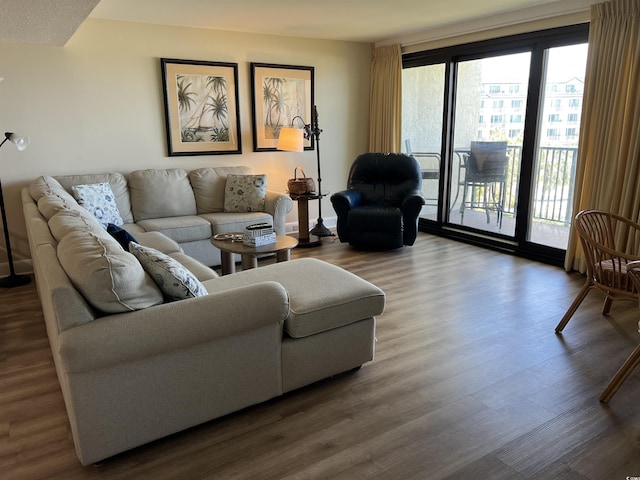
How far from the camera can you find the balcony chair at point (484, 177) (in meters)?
5.17

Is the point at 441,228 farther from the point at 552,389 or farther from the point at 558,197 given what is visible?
the point at 552,389

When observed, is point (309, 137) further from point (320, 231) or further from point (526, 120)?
point (526, 120)

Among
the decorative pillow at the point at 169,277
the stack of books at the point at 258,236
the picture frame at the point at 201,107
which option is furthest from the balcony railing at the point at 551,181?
the decorative pillow at the point at 169,277

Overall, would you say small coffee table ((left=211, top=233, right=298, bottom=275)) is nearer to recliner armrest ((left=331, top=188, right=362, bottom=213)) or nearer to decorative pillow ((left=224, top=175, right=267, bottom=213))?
decorative pillow ((left=224, top=175, right=267, bottom=213))

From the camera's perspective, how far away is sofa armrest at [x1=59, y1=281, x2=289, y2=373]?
5.63 ft

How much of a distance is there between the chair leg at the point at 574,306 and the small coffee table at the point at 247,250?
200 centimetres

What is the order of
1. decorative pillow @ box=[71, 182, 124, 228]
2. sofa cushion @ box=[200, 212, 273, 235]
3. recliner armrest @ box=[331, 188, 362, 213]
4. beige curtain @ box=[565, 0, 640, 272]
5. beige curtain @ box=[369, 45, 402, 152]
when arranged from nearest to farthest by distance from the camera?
beige curtain @ box=[565, 0, 640, 272]
decorative pillow @ box=[71, 182, 124, 228]
sofa cushion @ box=[200, 212, 273, 235]
recliner armrest @ box=[331, 188, 362, 213]
beige curtain @ box=[369, 45, 402, 152]

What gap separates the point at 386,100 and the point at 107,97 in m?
3.30

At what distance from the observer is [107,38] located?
14.8 feet

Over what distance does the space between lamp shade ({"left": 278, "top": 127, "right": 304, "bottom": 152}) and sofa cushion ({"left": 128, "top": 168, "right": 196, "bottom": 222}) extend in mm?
1154

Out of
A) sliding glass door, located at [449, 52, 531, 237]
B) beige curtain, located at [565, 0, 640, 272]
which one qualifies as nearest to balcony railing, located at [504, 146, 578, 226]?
sliding glass door, located at [449, 52, 531, 237]

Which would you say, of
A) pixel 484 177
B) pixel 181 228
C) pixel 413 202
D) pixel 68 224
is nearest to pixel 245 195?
pixel 181 228

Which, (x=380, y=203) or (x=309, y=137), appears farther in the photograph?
(x=309, y=137)

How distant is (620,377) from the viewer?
229 cm
